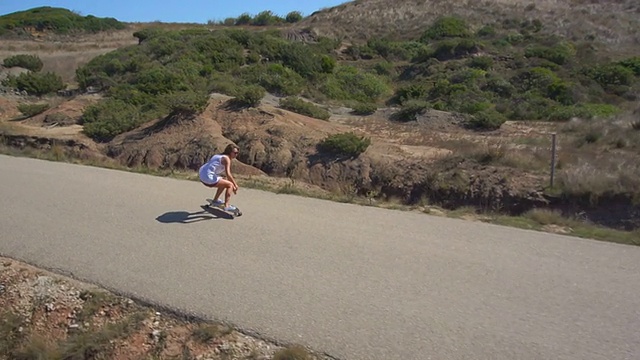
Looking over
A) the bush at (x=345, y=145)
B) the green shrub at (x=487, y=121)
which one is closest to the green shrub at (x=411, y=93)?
the green shrub at (x=487, y=121)

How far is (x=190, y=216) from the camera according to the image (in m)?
9.92

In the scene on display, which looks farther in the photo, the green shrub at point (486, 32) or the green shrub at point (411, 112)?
the green shrub at point (486, 32)

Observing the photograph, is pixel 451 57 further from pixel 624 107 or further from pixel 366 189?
pixel 366 189

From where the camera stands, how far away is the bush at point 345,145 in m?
15.4

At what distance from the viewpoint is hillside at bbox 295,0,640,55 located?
47.8 metres

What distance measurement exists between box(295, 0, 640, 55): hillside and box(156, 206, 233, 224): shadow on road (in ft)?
138

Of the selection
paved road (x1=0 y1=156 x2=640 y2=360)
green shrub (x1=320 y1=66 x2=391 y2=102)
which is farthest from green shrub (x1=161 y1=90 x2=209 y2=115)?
green shrub (x1=320 y1=66 x2=391 y2=102)

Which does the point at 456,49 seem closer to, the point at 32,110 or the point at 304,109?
the point at 304,109

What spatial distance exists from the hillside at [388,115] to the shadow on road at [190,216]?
4.16m

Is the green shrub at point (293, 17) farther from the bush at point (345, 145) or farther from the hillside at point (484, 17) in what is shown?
the bush at point (345, 145)

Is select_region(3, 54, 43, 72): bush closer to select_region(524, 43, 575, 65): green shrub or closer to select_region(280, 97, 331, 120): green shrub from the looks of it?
select_region(280, 97, 331, 120): green shrub

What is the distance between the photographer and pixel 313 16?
63.6 metres

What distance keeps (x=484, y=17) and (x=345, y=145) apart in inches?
1711

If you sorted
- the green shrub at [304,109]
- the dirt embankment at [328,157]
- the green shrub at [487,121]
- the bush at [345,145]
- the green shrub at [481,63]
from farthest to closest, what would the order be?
1. the green shrub at [481,63]
2. the green shrub at [487,121]
3. the green shrub at [304,109]
4. the bush at [345,145]
5. the dirt embankment at [328,157]
